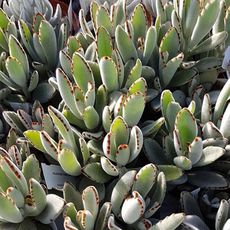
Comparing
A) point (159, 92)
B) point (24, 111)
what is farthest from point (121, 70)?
point (24, 111)

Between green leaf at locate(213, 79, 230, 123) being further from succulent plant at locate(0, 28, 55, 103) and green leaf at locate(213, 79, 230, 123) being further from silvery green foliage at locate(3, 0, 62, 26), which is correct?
silvery green foliage at locate(3, 0, 62, 26)

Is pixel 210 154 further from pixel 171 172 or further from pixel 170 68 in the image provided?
pixel 170 68

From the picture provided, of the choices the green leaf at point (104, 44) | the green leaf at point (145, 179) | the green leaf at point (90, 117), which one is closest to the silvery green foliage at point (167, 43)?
the green leaf at point (104, 44)

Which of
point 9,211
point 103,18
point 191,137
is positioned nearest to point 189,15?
point 103,18

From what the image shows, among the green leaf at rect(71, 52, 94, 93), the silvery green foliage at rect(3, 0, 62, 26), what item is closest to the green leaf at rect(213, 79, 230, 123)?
the green leaf at rect(71, 52, 94, 93)

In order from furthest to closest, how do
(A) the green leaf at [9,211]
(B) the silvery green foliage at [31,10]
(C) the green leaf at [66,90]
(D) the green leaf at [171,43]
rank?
(B) the silvery green foliage at [31,10], (D) the green leaf at [171,43], (C) the green leaf at [66,90], (A) the green leaf at [9,211]

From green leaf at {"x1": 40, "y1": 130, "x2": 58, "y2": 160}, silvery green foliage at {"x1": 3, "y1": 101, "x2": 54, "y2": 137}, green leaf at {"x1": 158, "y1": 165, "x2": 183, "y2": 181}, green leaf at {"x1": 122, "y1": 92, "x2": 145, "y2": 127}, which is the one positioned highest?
green leaf at {"x1": 122, "y1": 92, "x2": 145, "y2": 127}

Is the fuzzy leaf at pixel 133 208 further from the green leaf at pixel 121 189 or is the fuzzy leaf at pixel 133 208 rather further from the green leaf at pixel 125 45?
the green leaf at pixel 125 45

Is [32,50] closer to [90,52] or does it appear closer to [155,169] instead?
[90,52]
